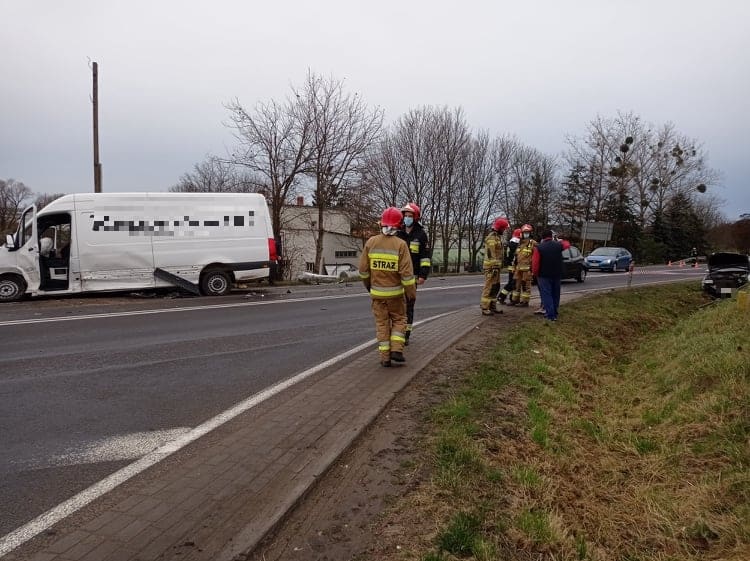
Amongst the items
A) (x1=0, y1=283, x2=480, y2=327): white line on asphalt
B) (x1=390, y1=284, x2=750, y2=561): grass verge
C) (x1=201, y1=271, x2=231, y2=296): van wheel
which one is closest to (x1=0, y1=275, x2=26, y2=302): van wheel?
(x1=0, y1=283, x2=480, y2=327): white line on asphalt

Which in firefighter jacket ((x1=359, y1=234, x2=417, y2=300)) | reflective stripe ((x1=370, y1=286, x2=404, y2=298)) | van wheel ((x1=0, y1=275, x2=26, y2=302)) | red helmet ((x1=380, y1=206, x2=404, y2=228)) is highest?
red helmet ((x1=380, y1=206, x2=404, y2=228))

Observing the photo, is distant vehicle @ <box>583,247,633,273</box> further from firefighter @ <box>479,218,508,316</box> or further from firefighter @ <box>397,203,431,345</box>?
firefighter @ <box>397,203,431,345</box>

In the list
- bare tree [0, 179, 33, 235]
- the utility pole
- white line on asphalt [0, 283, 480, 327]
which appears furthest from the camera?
bare tree [0, 179, 33, 235]

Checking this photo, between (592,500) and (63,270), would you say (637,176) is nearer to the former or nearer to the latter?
(63,270)

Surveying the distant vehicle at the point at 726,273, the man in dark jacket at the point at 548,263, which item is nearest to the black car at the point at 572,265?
the distant vehicle at the point at 726,273

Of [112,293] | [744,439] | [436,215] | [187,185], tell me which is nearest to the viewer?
[744,439]

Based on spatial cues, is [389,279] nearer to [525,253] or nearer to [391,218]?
[391,218]

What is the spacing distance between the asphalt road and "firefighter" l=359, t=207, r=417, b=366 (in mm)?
1192

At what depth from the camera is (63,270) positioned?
13453mm

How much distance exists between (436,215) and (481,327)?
32.9 meters

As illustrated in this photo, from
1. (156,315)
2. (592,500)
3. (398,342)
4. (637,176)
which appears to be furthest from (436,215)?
(592,500)

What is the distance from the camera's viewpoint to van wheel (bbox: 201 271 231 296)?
14.6 metres

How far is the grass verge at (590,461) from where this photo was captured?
9.96 ft

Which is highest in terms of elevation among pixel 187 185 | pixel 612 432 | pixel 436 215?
pixel 187 185
